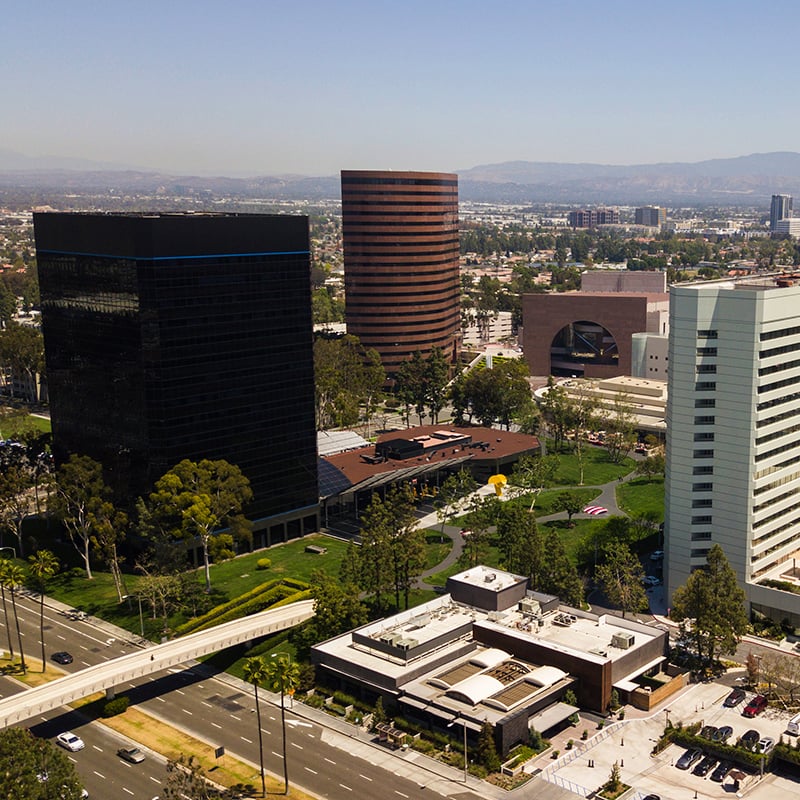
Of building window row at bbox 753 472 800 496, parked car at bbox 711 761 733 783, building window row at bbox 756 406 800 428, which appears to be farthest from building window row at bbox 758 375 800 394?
parked car at bbox 711 761 733 783

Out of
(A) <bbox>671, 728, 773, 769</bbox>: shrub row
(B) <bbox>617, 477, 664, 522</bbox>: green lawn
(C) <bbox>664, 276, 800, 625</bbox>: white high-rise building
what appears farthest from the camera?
(B) <bbox>617, 477, 664, 522</bbox>: green lawn

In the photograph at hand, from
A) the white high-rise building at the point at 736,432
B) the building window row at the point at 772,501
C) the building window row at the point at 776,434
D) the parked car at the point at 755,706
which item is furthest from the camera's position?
the building window row at the point at 772,501

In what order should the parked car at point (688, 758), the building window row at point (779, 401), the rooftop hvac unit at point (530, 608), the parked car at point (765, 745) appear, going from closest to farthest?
1. the parked car at point (688, 758)
2. the parked car at point (765, 745)
3. the rooftop hvac unit at point (530, 608)
4. the building window row at point (779, 401)

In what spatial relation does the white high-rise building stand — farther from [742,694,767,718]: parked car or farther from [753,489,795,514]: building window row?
[742,694,767,718]: parked car

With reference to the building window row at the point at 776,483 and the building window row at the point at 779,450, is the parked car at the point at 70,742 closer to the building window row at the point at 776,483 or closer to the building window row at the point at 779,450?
the building window row at the point at 776,483

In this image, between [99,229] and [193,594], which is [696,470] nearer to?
[193,594]

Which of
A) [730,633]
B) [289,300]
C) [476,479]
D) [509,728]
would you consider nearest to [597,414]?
[476,479]

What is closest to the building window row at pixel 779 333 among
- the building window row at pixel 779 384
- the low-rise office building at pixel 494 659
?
the building window row at pixel 779 384
